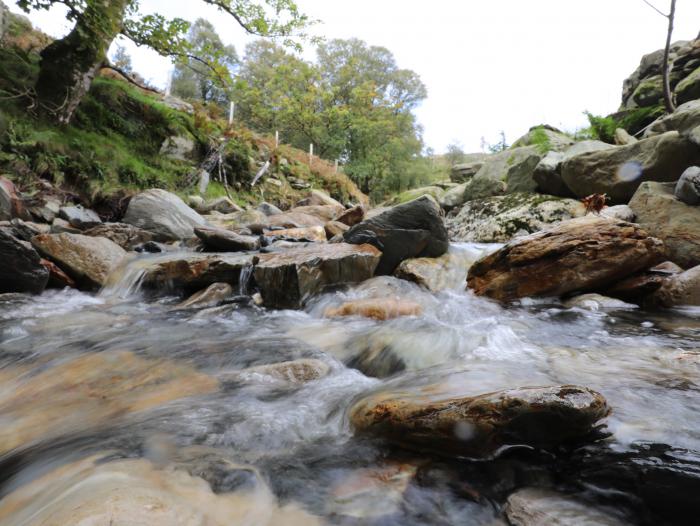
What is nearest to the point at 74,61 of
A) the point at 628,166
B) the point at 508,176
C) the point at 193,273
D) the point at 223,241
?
the point at 223,241

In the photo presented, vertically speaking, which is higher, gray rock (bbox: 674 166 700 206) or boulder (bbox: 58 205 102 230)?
gray rock (bbox: 674 166 700 206)

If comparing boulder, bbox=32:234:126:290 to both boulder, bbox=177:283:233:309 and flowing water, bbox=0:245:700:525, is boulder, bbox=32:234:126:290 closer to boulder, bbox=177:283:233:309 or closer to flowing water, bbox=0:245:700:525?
flowing water, bbox=0:245:700:525

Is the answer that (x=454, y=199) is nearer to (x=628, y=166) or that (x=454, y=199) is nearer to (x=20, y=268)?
(x=628, y=166)

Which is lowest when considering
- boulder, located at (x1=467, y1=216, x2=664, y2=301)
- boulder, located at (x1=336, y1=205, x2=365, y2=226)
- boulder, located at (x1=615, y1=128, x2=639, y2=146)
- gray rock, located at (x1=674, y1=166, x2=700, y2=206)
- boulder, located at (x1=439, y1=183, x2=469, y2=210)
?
boulder, located at (x1=467, y1=216, x2=664, y2=301)

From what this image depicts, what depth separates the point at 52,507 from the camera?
3.83 feet

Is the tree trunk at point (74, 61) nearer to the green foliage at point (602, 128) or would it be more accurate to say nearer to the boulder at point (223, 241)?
the boulder at point (223, 241)

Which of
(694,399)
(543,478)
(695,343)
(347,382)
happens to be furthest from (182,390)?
(695,343)

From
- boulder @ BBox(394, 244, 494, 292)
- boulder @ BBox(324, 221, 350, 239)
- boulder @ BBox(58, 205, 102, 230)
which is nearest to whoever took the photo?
boulder @ BBox(394, 244, 494, 292)

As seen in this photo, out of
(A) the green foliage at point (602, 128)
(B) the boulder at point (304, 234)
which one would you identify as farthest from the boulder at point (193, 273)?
(A) the green foliage at point (602, 128)

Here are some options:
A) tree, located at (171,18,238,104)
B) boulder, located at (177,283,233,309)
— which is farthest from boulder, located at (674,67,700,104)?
tree, located at (171,18,238,104)

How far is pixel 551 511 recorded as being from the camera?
1.18m

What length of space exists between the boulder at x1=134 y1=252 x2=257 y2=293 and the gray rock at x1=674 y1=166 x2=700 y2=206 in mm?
6065

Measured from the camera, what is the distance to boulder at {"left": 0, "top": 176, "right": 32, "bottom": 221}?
6.38m

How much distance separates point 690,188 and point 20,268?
8.78 metres
